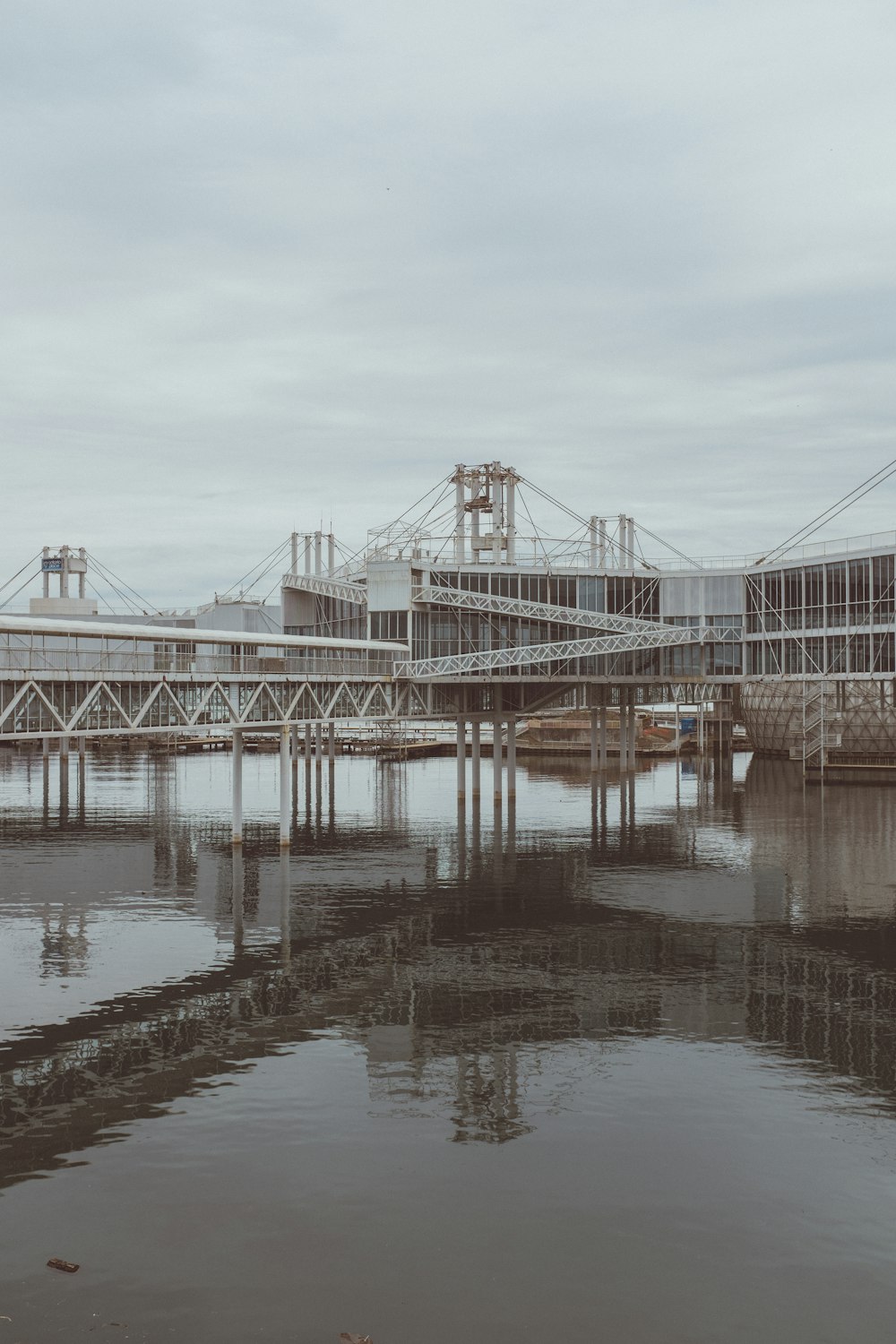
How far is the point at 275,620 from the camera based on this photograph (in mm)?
159000

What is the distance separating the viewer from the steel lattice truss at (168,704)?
58.0m

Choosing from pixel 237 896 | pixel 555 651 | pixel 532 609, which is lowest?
pixel 237 896

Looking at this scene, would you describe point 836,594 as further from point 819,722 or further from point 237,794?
point 237,794

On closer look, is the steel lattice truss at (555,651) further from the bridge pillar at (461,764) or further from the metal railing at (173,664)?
the metal railing at (173,664)

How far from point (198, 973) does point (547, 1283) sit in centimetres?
2372

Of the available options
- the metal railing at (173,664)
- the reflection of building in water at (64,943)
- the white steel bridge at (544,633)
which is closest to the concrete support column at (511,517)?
the white steel bridge at (544,633)

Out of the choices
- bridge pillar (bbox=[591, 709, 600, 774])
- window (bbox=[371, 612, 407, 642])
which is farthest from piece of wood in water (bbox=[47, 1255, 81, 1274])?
bridge pillar (bbox=[591, 709, 600, 774])

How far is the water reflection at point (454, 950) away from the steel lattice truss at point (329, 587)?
68.8ft

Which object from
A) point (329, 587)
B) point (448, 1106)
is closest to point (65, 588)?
point (329, 587)

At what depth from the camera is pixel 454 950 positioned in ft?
155

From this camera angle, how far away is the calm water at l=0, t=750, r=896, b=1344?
2156 cm

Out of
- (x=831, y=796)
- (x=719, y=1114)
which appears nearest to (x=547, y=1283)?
(x=719, y=1114)

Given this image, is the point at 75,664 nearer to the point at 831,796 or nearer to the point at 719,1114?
the point at 719,1114

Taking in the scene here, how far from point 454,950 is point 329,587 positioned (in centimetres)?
6377
